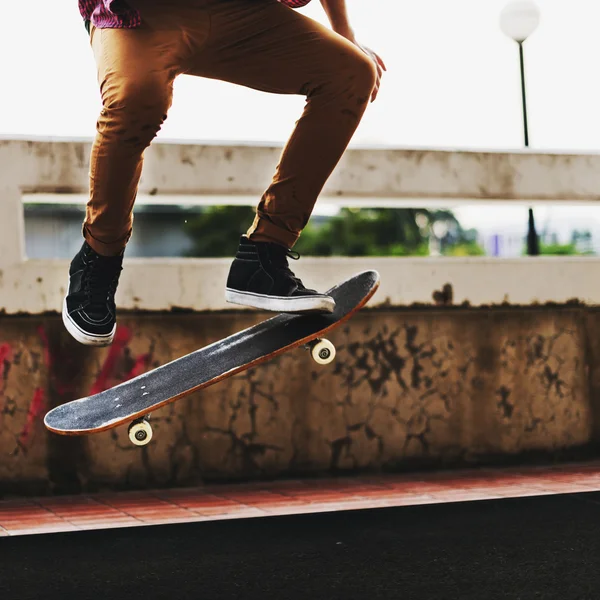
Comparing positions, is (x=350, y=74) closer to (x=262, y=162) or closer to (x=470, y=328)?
(x=262, y=162)

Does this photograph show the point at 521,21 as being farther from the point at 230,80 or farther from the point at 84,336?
the point at 84,336

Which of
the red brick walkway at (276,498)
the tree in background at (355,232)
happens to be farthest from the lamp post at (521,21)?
the tree in background at (355,232)

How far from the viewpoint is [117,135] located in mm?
3182

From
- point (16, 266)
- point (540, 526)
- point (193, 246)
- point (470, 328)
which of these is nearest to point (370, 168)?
point (470, 328)

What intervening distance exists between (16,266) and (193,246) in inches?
3749

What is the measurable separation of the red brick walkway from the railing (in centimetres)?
111

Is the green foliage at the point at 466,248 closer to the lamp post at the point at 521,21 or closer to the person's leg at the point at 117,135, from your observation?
the lamp post at the point at 521,21

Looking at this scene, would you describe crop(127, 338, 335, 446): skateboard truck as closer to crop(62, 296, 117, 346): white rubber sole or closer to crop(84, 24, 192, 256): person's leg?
crop(62, 296, 117, 346): white rubber sole

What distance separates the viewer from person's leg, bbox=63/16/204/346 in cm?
311

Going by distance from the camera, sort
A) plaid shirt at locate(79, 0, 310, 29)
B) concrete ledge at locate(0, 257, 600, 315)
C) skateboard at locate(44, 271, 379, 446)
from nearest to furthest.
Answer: plaid shirt at locate(79, 0, 310, 29)
skateboard at locate(44, 271, 379, 446)
concrete ledge at locate(0, 257, 600, 315)

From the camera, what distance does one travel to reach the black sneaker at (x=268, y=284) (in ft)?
11.7

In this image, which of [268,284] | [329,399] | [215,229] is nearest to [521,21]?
[329,399]

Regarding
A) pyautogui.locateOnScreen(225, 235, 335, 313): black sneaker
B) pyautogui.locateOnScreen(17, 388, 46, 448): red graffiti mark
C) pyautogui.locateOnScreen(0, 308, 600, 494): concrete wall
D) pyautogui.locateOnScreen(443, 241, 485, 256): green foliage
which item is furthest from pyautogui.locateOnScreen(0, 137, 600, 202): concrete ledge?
pyautogui.locateOnScreen(443, 241, 485, 256): green foliage

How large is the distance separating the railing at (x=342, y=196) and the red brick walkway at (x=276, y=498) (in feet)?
3.65
